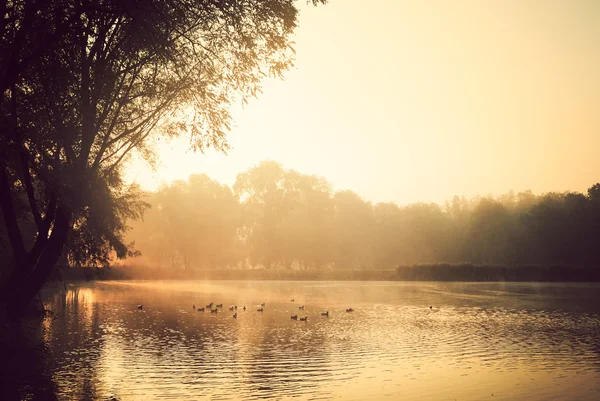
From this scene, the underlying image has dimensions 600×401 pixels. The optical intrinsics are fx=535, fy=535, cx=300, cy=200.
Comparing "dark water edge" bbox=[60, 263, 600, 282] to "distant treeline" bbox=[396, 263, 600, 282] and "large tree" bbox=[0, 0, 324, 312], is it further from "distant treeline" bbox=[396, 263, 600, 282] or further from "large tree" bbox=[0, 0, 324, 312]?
"large tree" bbox=[0, 0, 324, 312]

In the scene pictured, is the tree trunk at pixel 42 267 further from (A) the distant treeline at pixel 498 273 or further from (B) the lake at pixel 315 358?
(A) the distant treeline at pixel 498 273

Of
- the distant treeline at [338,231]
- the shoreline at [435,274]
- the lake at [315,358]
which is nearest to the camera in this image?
the lake at [315,358]

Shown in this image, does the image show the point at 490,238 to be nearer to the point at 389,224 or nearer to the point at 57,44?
the point at 389,224

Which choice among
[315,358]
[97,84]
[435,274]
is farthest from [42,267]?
[435,274]

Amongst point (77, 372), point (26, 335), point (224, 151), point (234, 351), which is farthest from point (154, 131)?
point (77, 372)

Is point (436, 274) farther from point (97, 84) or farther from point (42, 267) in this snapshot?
point (97, 84)

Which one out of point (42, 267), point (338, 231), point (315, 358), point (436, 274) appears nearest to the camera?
point (315, 358)

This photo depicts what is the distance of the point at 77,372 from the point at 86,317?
18019 mm

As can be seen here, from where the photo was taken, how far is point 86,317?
1282 inches

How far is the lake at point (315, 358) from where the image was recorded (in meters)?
14.0

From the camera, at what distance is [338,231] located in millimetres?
129250

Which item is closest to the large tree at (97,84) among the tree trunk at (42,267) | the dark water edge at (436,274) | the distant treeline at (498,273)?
the tree trunk at (42,267)

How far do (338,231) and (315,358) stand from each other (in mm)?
110754

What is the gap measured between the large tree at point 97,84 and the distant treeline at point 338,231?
72306mm
